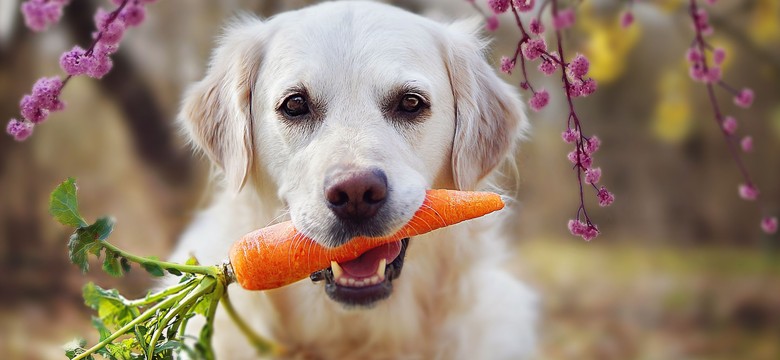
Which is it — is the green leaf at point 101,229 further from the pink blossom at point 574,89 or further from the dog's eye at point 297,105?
the pink blossom at point 574,89

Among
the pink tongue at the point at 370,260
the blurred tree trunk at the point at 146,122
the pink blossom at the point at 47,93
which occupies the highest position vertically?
the blurred tree trunk at the point at 146,122

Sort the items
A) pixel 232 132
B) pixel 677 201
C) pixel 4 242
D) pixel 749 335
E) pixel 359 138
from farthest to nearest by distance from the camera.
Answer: pixel 677 201 → pixel 4 242 → pixel 749 335 → pixel 232 132 → pixel 359 138

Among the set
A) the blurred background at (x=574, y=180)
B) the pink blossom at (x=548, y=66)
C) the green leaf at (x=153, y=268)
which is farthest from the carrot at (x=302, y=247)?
the blurred background at (x=574, y=180)

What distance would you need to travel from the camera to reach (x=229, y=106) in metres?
2.18

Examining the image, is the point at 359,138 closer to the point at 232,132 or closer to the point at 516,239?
the point at 232,132

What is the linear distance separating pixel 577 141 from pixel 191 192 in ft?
9.70

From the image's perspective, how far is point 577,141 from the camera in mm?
1631

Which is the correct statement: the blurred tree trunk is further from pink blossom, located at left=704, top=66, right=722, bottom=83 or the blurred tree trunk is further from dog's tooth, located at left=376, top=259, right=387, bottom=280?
pink blossom, located at left=704, top=66, right=722, bottom=83

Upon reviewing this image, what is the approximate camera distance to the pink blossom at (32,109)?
5.03 ft

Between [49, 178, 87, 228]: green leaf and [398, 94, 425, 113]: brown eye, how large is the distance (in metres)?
0.84

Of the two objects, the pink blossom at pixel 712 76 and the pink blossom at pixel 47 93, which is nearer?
the pink blossom at pixel 47 93

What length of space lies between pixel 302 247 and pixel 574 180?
9.21ft

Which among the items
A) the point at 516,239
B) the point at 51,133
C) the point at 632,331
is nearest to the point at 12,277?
the point at 51,133

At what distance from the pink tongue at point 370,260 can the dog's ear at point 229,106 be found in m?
0.42
